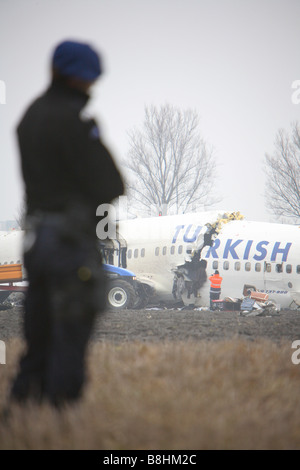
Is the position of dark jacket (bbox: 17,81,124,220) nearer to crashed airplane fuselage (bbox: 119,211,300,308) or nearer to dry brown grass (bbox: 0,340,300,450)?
dry brown grass (bbox: 0,340,300,450)

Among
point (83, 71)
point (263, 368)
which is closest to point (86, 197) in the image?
point (83, 71)

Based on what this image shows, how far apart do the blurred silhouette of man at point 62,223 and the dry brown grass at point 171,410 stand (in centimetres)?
21

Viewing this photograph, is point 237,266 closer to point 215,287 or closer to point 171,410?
point 215,287

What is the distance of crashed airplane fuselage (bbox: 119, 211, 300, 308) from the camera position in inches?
751

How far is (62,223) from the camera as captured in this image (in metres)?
2.94

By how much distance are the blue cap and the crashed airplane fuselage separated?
54.3ft

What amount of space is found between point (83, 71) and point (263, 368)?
8.57 ft

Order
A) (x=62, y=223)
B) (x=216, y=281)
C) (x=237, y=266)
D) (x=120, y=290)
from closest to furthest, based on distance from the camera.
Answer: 1. (x=62, y=223)
2. (x=120, y=290)
3. (x=216, y=281)
4. (x=237, y=266)

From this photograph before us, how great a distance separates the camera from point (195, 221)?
20.5m

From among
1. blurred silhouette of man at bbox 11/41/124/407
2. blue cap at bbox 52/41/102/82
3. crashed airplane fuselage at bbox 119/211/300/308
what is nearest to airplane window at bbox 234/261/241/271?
crashed airplane fuselage at bbox 119/211/300/308

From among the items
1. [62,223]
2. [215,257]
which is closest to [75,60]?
[62,223]

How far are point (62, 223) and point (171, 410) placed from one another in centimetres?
111

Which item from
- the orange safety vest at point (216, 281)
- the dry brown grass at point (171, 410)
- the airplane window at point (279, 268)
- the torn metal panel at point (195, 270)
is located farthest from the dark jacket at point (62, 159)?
the torn metal panel at point (195, 270)
